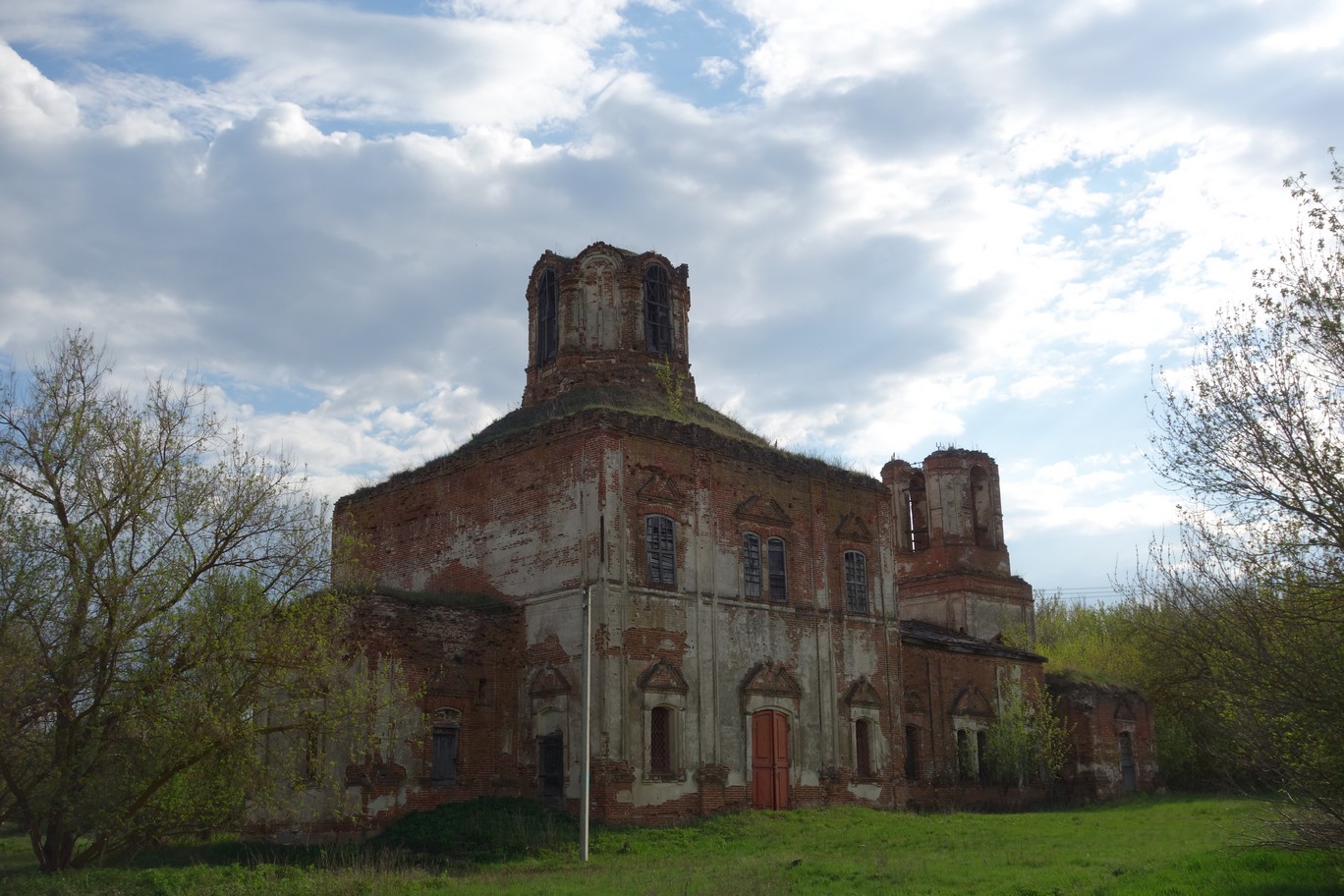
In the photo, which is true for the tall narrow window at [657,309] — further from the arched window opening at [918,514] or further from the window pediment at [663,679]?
the arched window opening at [918,514]

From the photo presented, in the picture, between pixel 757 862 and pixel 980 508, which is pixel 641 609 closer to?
pixel 757 862

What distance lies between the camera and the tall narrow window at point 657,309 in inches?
1128

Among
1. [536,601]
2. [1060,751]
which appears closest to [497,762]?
[536,601]

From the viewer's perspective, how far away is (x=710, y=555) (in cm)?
2397

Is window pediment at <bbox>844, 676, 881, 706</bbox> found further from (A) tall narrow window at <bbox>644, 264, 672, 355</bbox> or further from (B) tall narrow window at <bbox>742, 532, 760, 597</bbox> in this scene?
(A) tall narrow window at <bbox>644, 264, 672, 355</bbox>

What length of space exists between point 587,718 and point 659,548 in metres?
4.75

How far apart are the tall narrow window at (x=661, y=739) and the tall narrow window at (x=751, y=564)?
337 centimetres

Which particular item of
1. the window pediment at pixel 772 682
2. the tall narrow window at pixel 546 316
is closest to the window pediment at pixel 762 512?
the window pediment at pixel 772 682

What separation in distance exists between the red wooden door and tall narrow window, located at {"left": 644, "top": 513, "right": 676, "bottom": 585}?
11.8ft

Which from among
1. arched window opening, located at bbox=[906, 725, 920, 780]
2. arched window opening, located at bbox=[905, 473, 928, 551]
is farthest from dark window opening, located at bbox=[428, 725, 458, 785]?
arched window opening, located at bbox=[905, 473, 928, 551]

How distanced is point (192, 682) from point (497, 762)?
9185mm

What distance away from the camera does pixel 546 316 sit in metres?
29.5

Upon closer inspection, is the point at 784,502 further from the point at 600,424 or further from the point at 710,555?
the point at 600,424

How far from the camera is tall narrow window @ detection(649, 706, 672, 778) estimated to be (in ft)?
73.0
